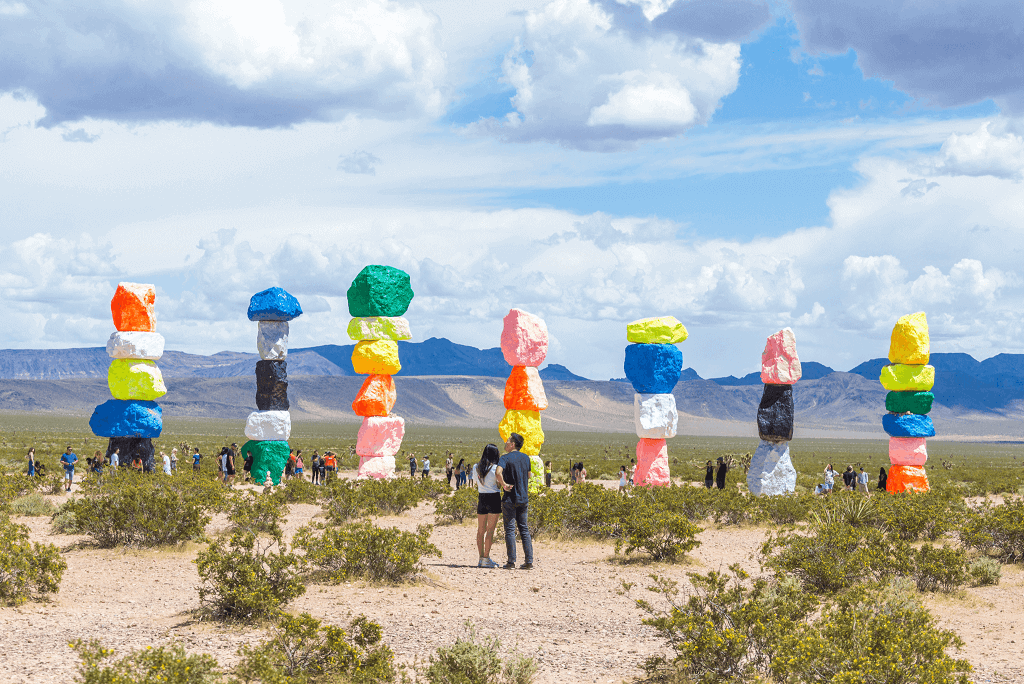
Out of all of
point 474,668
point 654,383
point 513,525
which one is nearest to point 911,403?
point 654,383

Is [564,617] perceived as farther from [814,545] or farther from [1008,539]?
[1008,539]

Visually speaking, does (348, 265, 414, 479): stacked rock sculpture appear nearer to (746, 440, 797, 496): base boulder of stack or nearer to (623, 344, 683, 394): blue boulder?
(623, 344, 683, 394): blue boulder

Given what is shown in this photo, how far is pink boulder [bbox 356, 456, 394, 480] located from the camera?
24108 mm

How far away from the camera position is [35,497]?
18.7 meters

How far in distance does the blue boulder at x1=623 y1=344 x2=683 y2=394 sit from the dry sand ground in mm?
9362

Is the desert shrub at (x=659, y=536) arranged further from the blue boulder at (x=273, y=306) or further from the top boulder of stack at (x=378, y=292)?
the blue boulder at (x=273, y=306)

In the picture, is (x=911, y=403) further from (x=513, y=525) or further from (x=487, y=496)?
(x=487, y=496)

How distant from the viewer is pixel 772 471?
22375 millimetres

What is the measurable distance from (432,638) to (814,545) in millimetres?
5837

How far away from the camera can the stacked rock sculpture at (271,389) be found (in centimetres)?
2592

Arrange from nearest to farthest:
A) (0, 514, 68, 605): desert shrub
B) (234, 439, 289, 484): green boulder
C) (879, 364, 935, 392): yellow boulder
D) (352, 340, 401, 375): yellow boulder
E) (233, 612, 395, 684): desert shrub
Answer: (233, 612, 395, 684): desert shrub, (0, 514, 68, 605): desert shrub, (879, 364, 935, 392): yellow boulder, (352, 340, 401, 375): yellow boulder, (234, 439, 289, 484): green boulder

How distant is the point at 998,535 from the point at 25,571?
1351cm

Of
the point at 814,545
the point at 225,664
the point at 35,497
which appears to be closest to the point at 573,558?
the point at 814,545

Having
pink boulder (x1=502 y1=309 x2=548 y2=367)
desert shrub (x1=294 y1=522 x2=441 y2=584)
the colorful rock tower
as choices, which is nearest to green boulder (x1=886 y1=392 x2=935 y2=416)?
the colorful rock tower
